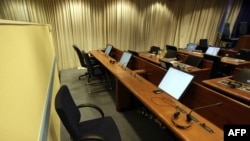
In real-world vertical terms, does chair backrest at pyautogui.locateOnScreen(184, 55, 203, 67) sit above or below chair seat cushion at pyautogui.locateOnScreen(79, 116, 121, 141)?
above

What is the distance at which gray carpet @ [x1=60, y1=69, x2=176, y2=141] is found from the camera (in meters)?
2.04

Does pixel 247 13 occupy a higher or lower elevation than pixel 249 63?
higher

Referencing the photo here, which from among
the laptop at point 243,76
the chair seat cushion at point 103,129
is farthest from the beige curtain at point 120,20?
the laptop at point 243,76

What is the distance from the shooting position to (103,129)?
148 cm

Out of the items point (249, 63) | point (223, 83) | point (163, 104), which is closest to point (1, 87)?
point (163, 104)

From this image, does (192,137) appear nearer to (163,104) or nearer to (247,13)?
(163,104)

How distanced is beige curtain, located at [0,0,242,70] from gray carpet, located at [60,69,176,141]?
2.19m

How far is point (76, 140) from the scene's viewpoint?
1.18 metres

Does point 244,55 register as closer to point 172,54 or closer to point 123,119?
point 172,54

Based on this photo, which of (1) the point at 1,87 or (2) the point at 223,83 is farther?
(2) the point at 223,83

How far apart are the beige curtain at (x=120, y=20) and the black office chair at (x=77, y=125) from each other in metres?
3.98

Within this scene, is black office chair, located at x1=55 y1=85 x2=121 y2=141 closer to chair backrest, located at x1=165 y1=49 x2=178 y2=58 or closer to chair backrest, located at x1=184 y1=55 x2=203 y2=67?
chair backrest, located at x1=184 y1=55 x2=203 y2=67

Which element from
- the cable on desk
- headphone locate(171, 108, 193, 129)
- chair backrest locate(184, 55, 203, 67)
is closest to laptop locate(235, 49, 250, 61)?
chair backrest locate(184, 55, 203, 67)

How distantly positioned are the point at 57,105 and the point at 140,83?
1.25 meters
